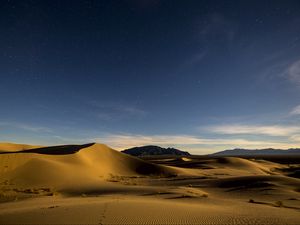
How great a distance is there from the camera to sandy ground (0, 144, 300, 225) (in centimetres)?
870

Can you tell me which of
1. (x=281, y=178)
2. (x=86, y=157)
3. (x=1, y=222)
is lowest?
(x=1, y=222)

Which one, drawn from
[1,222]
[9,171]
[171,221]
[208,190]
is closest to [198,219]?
[171,221]

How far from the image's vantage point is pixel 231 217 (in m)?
9.02

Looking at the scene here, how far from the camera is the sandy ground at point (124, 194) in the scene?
8.70 meters

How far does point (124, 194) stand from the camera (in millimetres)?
16422

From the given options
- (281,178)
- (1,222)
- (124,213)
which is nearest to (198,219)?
(124,213)

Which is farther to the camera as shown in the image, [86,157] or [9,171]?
[86,157]

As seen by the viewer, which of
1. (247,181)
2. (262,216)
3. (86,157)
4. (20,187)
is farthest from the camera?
(86,157)

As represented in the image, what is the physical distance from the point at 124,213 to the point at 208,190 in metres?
11.8

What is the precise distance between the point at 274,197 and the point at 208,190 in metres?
4.59

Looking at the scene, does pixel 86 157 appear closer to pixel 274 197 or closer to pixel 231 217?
pixel 274 197

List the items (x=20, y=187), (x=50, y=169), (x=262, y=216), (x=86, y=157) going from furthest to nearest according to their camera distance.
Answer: (x=86, y=157) → (x=50, y=169) → (x=20, y=187) → (x=262, y=216)

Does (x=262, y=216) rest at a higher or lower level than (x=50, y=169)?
lower

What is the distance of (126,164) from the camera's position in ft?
119
